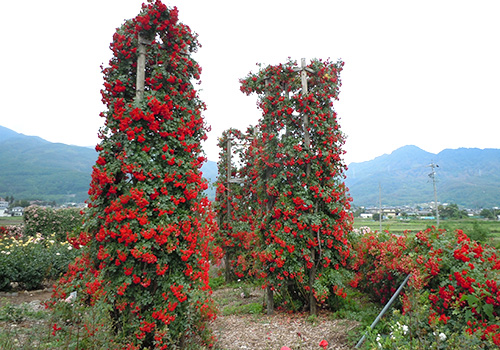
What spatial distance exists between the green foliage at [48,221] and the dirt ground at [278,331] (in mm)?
7804

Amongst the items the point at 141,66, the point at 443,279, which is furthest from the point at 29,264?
the point at 443,279

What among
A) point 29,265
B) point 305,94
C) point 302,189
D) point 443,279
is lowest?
point 29,265

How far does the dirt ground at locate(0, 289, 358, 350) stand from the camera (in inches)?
157

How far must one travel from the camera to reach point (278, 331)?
457 cm

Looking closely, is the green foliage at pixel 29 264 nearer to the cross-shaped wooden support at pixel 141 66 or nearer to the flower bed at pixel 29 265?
the flower bed at pixel 29 265

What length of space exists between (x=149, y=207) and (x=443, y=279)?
150 inches

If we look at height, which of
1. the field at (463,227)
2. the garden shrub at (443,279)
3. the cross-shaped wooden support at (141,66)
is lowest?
the field at (463,227)

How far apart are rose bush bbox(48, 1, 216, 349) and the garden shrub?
2647 mm

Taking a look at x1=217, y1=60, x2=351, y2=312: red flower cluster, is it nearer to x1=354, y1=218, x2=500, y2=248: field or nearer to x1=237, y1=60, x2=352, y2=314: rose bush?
x1=237, y1=60, x2=352, y2=314: rose bush

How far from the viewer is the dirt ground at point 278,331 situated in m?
4.00

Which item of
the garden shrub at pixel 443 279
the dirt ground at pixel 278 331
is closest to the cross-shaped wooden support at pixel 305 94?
the garden shrub at pixel 443 279

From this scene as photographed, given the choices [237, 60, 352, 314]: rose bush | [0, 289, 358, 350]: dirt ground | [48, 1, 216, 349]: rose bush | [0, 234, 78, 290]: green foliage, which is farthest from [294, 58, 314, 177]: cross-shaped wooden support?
[0, 234, 78, 290]: green foliage

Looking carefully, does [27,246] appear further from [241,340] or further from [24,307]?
[241,340]

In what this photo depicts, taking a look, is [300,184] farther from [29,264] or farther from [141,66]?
[29,264]
